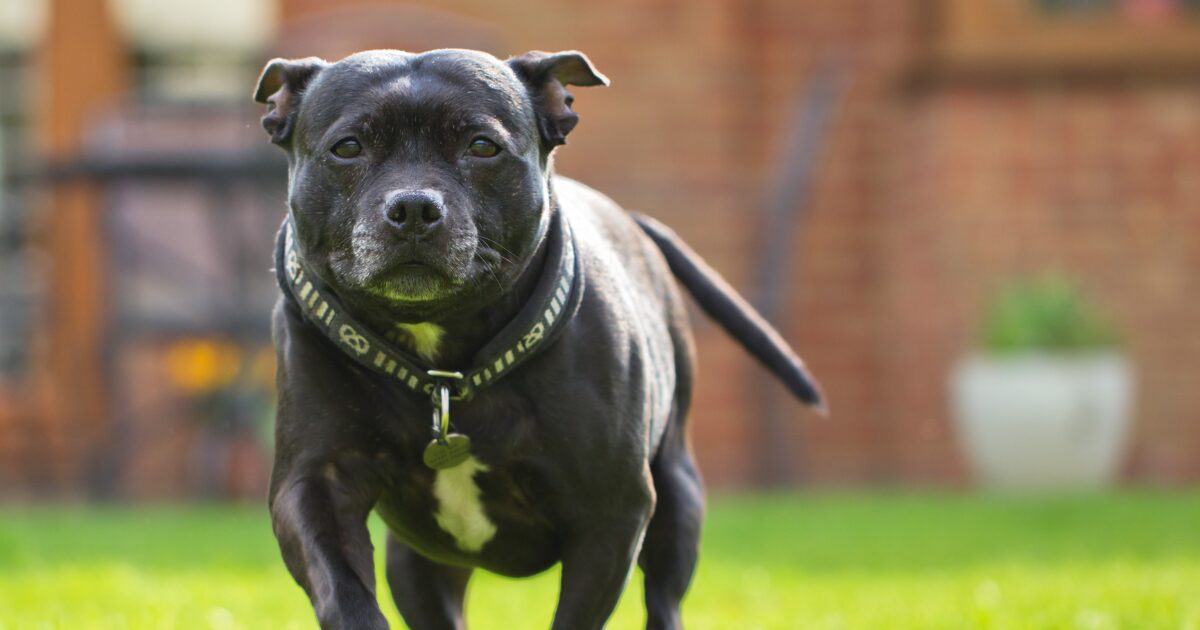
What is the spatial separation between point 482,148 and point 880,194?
27.2 ft

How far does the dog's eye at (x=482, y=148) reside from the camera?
3547 mm

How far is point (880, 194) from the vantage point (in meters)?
11.6

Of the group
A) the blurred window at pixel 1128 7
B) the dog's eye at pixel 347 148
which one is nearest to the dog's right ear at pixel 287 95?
the dog's eye at pixel 347 148

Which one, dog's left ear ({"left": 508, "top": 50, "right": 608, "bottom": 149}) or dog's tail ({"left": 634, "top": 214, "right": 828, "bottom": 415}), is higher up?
dog's left ear ({"left": 508, "top": 50, "right": 608, "bottom": 149})

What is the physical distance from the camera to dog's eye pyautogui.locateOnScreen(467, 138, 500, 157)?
11.6ft

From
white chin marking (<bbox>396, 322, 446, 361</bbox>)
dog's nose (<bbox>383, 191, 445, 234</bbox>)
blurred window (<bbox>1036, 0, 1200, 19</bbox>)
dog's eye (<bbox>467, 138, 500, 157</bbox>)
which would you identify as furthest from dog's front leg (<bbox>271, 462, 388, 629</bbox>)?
blurred window (<bbox>1036, 0, 1200, 19</bbox>)

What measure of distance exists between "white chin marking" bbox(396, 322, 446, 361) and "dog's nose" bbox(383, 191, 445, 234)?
325mm

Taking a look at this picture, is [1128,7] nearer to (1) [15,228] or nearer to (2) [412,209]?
(1) [15,228]

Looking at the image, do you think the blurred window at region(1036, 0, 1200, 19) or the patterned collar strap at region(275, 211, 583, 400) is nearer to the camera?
the patterned collar strap at region(275, 211, 583, 400)

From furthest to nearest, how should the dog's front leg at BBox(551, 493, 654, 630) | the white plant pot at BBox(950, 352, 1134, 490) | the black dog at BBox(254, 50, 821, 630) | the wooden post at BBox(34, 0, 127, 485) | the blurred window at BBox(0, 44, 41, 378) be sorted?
the blurred window at BBox(0, 44, 41, 378) < the wooden post at BBox(34, 0, 127, 485) < the white plant pot at BBox(950, 352, 1134, 490) < the dog's front leg at BBox(551, 493, 654, 630) < the black dog at BBox(254, 50, 821, 630)

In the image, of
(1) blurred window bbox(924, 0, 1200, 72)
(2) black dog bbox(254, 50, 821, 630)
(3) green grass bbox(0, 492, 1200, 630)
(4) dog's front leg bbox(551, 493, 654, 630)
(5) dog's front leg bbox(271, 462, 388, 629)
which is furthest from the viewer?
(1) blurred window bbox(924, 0, 1200, 72)

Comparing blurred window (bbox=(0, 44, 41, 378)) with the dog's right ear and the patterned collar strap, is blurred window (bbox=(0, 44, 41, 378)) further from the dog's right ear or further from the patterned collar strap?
the patterned collar strap

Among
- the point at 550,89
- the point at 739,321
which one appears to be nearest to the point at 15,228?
the point at 739,321

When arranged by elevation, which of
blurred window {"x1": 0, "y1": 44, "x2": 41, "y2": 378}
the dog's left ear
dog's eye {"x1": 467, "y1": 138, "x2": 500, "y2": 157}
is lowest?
blurred window {"x1": 0, "y1": 44, "x2": 41, "y2": 378}
